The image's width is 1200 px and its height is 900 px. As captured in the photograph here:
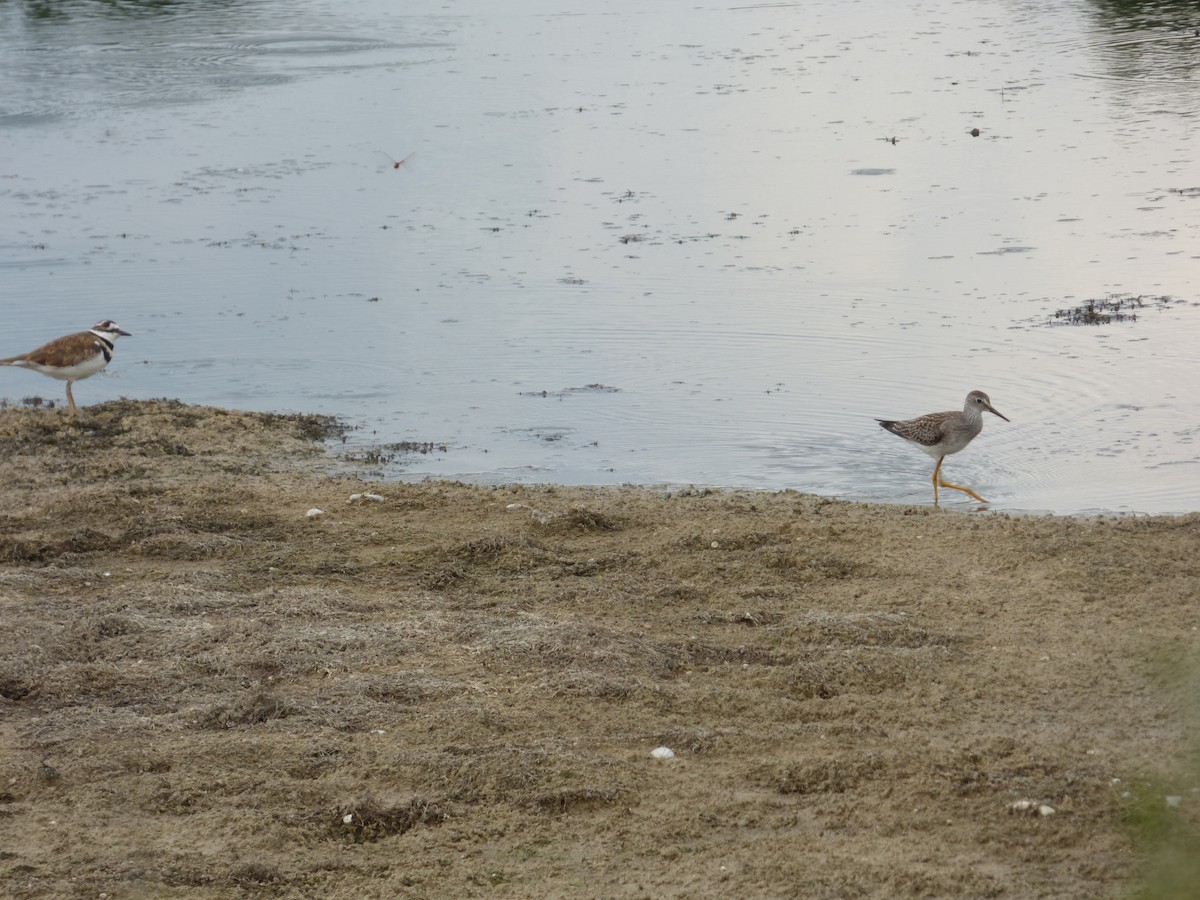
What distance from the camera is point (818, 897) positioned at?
13.3 feet

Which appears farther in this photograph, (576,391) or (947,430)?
(576,391)

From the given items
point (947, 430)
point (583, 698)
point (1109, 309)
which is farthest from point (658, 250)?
point (583, 698)

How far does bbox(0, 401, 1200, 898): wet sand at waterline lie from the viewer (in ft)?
14.2

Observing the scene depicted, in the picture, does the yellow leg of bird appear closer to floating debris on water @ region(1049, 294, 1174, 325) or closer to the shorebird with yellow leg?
the shorebird with yellow leg

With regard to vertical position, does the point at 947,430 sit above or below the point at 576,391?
above

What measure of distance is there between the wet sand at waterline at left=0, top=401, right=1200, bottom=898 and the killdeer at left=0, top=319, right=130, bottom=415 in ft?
7.10

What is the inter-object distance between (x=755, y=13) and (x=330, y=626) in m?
26.6

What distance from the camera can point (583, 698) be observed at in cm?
541

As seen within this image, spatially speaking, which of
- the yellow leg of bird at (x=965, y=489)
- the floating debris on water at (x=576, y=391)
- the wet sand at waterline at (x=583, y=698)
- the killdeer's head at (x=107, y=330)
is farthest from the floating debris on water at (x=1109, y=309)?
the killdeer's head at (x=107, y=330)

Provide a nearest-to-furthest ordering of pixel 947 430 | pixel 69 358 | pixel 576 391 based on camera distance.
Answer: pixel 947 430, pixel 69 358, pixel 576 391

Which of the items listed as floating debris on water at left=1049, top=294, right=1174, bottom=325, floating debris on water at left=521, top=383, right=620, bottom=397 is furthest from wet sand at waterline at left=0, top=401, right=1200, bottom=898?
floating debris on water at left=1049, top=294, right=1174, bottom=325

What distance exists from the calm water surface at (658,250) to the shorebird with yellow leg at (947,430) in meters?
0.32

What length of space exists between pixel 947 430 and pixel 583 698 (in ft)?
13.0

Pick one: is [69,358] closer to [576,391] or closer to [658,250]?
[576,391]
